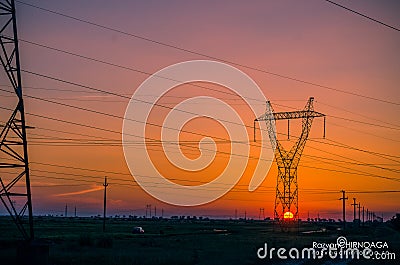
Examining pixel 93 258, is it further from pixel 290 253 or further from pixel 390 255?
pixel 390 255

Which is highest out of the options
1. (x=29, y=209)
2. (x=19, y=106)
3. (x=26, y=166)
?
(x=19, y=106)

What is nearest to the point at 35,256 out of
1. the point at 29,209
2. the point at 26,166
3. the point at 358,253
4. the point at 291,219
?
the point at 29,209

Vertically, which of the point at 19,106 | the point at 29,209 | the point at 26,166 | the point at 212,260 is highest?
the point at 19,106

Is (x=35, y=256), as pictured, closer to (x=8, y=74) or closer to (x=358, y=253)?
(x=8, y=74)

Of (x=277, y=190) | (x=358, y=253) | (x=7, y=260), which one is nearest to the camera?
(x=7, y=260)

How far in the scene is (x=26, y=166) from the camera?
37.4 m

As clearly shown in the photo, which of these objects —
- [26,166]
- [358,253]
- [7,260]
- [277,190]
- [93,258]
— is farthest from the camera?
[277,190]

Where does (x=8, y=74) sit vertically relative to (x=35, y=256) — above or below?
above

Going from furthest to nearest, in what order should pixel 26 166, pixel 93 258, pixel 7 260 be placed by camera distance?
pixel 93 258 < pixel 7 260 < pixel 26 166

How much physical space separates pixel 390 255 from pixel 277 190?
135 feet

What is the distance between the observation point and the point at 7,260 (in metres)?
42.1

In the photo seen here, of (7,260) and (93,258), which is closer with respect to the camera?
(7,260)

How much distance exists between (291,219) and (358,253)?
1621 inches

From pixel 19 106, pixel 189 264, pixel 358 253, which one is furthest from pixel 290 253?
pixel 19 106
